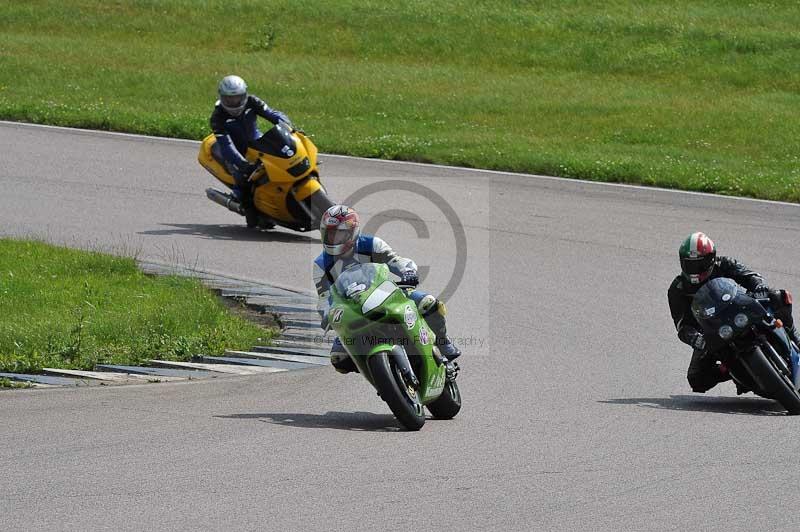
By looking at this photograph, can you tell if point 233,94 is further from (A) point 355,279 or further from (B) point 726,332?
(B) point 726,332

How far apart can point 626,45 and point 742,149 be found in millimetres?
9318

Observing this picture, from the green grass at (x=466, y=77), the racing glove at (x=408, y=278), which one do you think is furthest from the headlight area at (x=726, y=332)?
the green grass at (x=466, y=77)

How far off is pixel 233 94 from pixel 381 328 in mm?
8331

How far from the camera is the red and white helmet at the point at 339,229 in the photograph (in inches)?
378

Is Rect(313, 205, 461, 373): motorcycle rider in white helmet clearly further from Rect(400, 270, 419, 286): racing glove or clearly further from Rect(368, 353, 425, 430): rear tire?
Rect(368, 353, 425, 430): rear tire

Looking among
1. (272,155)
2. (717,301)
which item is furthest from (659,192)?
(717,301)

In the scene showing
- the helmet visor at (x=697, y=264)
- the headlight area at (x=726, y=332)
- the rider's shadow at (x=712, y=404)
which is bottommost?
the rider's shadow at (x=712, y=404)

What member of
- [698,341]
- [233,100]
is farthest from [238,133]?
[698,341]

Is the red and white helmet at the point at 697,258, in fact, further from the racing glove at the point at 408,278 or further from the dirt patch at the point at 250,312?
the dirt patch at the point at 250,312

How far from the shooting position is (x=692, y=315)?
10586 mm

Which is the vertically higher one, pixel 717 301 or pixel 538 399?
pixel 717 301

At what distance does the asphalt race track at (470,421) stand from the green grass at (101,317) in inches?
42.2

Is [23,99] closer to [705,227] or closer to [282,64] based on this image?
[282,64]

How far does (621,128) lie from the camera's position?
26.4 metres
